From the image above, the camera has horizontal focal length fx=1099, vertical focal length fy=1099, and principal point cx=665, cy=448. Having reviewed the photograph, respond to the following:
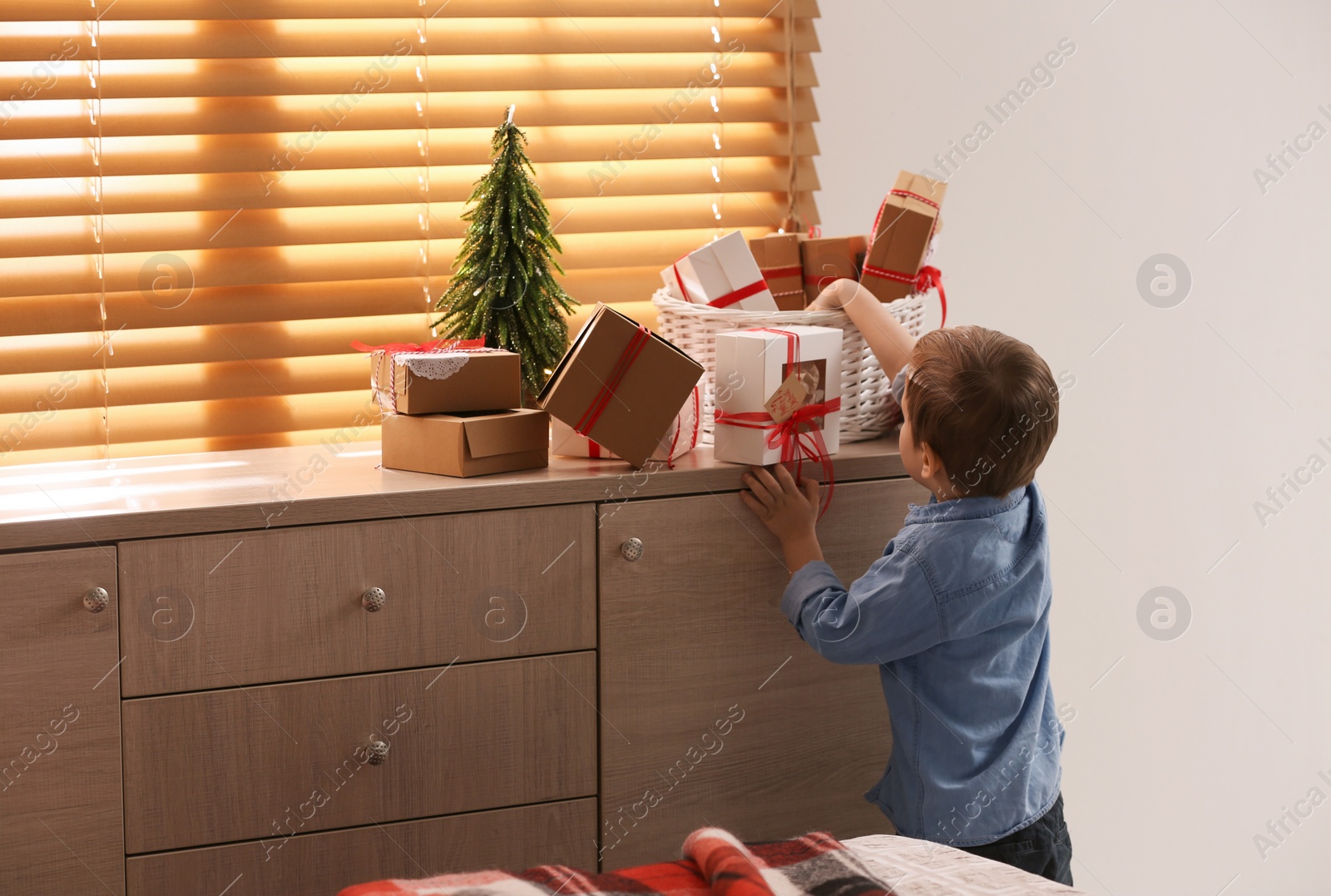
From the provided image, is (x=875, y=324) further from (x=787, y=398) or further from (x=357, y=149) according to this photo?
(x=357, y=149)

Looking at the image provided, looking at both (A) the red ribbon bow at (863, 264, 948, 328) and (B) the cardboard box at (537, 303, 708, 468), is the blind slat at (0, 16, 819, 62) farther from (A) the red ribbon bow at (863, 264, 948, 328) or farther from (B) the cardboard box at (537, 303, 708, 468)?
(B) the cardboard box at (537, 303, 708, 468)

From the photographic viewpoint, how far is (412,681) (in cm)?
149

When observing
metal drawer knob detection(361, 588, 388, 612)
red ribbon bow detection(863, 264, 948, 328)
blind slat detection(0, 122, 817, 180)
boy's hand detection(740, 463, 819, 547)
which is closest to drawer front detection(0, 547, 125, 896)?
metal drawer knob detection(361, 588, 388, 612)

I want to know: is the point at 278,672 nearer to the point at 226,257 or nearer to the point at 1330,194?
the point at 226,257

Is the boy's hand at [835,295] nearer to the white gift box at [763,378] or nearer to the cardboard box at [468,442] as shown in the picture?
the white gift box at [763,378]

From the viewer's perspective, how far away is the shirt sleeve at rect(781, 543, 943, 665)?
4.74 feet

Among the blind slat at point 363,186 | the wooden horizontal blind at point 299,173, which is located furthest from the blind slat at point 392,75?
the blind slat at point 363,186

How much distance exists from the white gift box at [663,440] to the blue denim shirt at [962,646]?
30cm

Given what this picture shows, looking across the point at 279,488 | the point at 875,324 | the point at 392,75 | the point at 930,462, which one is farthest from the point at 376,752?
the point at 392,75

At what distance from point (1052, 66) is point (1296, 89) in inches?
26.0

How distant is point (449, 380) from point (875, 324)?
2.09 feet

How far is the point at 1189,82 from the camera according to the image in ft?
8.11

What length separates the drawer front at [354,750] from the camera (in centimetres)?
140

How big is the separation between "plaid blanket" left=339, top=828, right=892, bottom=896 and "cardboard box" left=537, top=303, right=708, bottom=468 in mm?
633
